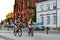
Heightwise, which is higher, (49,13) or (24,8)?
(24,8)

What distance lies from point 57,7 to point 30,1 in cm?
3524

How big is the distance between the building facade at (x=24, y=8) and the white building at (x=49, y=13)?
1686 cm

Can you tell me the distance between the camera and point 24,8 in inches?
4232

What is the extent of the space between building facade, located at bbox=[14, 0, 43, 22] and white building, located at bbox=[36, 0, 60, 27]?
1686cm

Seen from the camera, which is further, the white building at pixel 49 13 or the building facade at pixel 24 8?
the building facade at pixel 24 8

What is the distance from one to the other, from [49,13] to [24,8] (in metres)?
36.8

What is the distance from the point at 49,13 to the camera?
7150cm

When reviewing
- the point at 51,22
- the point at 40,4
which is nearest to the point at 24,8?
the point at 40,4

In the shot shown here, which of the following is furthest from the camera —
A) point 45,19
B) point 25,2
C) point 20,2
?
point 20,2

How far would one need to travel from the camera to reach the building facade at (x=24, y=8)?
97.3m

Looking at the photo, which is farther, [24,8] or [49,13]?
[24,8]

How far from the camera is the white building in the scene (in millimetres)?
67688

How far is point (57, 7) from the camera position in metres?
67.5

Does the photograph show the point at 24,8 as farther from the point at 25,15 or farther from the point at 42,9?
the point at 42,9
